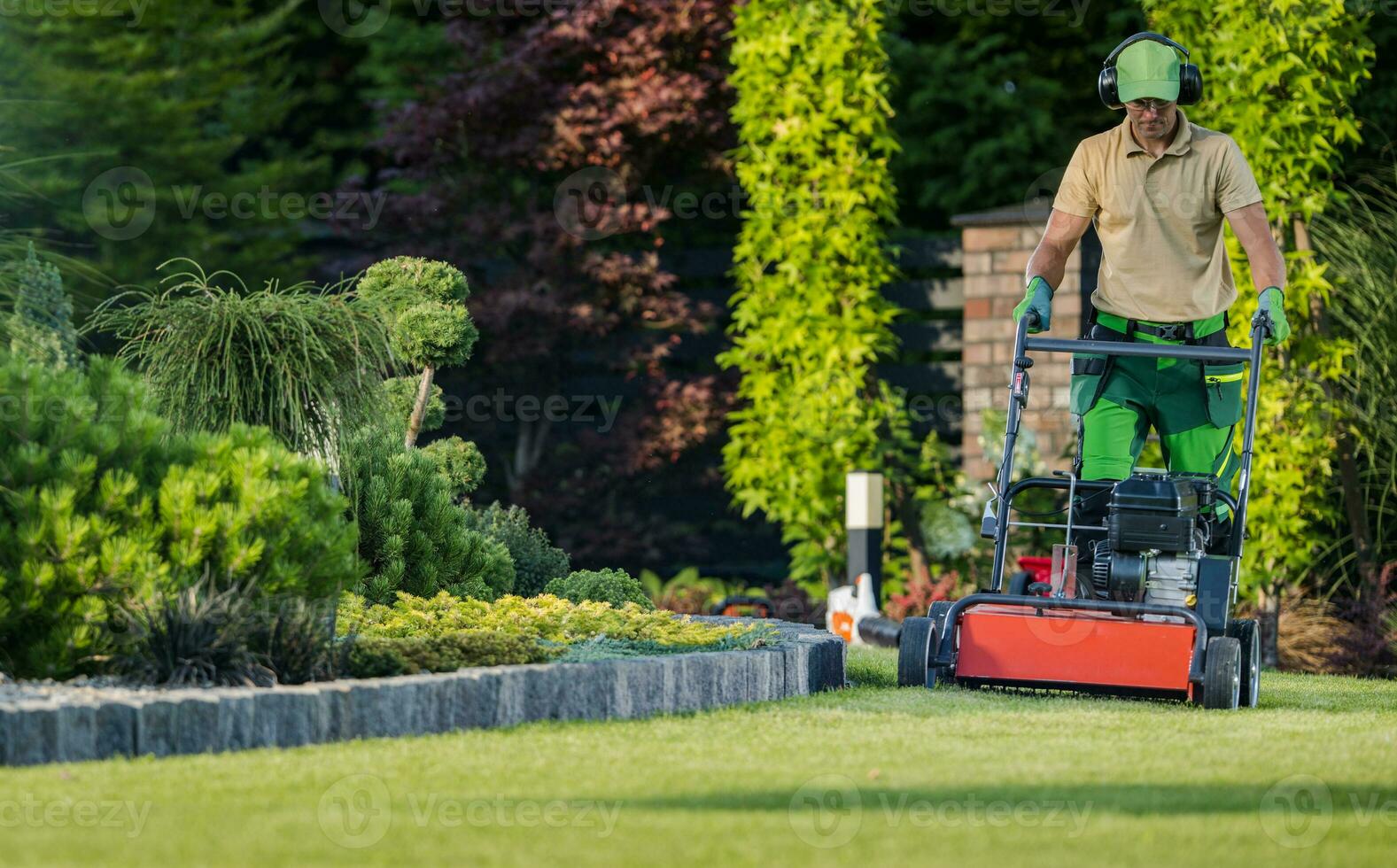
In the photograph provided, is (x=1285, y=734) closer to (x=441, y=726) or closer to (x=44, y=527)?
(x=441, y=726)

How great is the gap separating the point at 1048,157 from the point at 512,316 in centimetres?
452

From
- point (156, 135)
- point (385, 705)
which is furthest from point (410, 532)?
point (156, 135)

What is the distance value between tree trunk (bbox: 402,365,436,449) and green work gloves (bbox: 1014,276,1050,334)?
2784mm

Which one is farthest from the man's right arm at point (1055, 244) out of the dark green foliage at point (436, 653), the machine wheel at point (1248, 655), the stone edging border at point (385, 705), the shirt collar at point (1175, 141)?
the dark green foliage at point (436, 653)

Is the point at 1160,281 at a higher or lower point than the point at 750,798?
higher

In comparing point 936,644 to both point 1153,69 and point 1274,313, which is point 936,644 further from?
point 1153,69

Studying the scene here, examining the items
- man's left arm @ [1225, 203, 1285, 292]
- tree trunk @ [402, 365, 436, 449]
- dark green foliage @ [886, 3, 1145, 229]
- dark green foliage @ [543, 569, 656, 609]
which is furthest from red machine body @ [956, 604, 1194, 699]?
dark green foliage @ [886, 3, 1145, 229]

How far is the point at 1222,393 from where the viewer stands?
5.98m

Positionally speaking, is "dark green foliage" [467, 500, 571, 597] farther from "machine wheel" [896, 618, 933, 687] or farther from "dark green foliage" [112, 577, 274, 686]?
"dark green foliage" [112, 577, 274, 686]

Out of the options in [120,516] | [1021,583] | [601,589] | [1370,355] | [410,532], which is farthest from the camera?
[1370,355]

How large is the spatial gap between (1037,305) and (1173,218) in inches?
20.6

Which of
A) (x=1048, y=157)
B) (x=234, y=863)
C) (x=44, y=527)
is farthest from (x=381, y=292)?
(x=1048, y=157)

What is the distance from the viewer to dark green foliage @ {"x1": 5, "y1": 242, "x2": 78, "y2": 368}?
6.73 metres

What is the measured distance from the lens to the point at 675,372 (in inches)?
484
